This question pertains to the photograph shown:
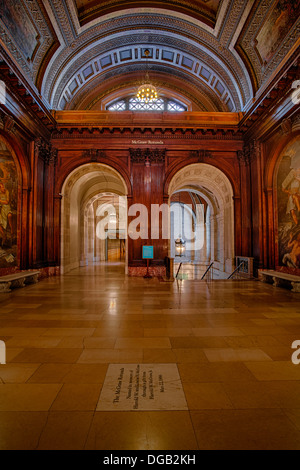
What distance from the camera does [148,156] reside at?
12688 mm

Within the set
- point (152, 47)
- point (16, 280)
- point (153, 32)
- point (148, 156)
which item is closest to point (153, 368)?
point (16, 280)

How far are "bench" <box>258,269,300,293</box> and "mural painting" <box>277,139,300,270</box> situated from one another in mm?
874

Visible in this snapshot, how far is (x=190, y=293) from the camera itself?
7.50 m

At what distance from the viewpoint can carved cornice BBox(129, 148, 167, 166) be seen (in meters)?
12.7

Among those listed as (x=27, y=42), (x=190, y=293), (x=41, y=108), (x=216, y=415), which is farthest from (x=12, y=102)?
(x=216, y=415)

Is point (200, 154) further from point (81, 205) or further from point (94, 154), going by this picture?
point (81, 205)

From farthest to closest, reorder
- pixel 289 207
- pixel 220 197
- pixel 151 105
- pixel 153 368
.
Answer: pixel 151 105
pixel 220 197
pixel 289 207
pixel 153 368

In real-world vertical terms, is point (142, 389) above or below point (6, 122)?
below

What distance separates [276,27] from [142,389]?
1227cm

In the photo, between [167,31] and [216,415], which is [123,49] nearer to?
[167,31]

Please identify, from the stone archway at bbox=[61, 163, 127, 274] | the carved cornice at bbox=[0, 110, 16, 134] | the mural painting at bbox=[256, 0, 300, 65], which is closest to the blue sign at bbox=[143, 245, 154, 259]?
the stone archway at bbox=[61, 163, 127, 274]

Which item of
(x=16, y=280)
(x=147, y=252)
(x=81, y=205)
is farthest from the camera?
(x=81, y=205)

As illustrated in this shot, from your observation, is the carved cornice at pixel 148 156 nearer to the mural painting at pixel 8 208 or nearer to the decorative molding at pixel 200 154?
the decorative molding at pixel 200 154

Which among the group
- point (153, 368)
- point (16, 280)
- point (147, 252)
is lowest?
point (153, 368)
